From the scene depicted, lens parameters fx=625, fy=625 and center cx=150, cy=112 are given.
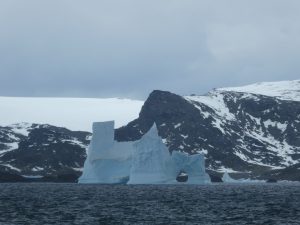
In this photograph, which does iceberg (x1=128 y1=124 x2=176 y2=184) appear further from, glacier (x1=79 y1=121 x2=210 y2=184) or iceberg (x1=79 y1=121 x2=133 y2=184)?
iceberg (x1=79 y1=121 x2=133 y2=184)

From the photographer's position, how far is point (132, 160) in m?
116

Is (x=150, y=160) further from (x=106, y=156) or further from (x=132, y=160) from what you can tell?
(x=106, y=156)

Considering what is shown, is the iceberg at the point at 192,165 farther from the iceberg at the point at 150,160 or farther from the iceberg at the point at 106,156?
the iceberg at the point at 106,156

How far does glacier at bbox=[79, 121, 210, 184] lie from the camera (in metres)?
114

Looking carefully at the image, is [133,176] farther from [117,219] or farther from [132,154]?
[117,219]

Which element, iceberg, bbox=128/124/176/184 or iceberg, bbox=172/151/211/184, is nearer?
iceberg, bbox=128/124/176/184

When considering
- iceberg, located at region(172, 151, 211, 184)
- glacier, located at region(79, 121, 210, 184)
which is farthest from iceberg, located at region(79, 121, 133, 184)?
iceberg, located at region(172, 151, 211, 184)

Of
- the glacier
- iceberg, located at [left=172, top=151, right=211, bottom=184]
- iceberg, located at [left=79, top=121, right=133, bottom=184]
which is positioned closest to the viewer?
the glacier

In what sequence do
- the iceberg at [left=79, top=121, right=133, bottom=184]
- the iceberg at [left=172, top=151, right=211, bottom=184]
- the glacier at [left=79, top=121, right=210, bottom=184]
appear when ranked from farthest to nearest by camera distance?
the iceberg at [left=172, top=151, right=211, bottom=184]
the iceberg at [left=79, top=121, right=133, bottom=184]
the glacier at [left=79, top=121, right=210, bottom=184]

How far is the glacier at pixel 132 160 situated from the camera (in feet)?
372

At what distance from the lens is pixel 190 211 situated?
57656mm

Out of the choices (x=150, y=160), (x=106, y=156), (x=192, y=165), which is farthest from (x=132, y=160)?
(x=192, y=165)

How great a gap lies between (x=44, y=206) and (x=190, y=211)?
54.1 ft

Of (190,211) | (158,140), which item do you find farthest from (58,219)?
(158,140)
